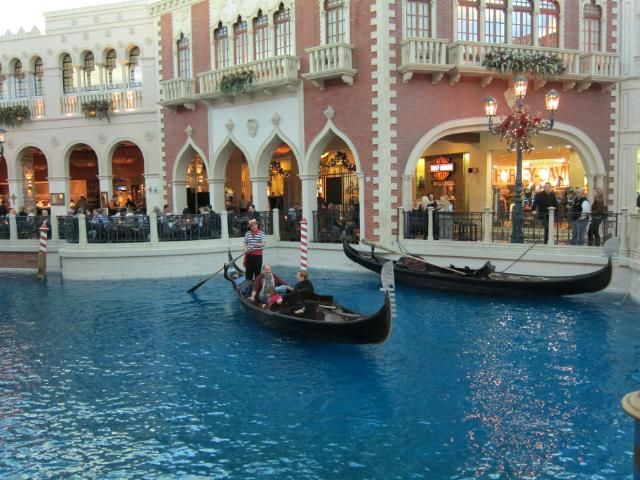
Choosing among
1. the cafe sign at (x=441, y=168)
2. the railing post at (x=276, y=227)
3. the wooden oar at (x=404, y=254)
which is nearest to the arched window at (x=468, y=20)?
the cafe sign at (x=441, y=168)

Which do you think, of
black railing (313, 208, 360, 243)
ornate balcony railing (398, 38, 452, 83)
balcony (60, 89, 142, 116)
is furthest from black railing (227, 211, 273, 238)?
balcony (60, 89, 142, 116)

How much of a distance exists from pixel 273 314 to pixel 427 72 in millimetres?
7328

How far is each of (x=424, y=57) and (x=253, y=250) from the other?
556cm

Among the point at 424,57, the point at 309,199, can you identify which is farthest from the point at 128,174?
the point at 424,57

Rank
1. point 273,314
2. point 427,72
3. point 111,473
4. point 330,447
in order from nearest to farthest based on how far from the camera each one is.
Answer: point 111,473
point 330,447
point 273,314
point 427,72

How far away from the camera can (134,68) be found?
18500 mm

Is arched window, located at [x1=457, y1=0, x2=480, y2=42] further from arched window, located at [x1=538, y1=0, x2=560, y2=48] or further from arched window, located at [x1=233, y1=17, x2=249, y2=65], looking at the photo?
arched window, located at [x1=233, y1=17, x2=249, y2=65]

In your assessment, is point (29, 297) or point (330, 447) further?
point (29, 297)

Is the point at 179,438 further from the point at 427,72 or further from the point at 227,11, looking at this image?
the point at 227,11

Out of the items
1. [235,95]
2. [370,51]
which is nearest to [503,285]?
[370,51]

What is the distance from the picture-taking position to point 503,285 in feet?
33.4

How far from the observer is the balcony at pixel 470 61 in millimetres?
12625

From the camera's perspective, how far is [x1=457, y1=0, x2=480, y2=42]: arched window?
13.3 meters

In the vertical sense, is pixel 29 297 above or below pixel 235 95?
below
